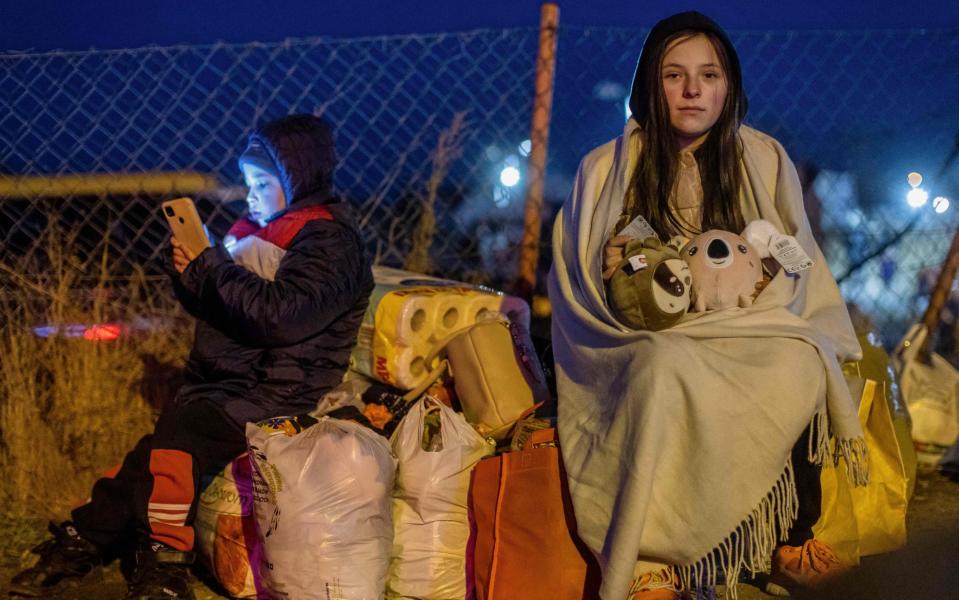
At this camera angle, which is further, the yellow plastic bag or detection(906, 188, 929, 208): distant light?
detection(906, 188, 929, 208): distant light

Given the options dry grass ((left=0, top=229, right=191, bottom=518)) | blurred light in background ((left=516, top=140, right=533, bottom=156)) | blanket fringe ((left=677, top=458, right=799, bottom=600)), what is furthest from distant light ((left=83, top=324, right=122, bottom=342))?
blanket fringe ((left=677, top=458, right=799, bottom=600))

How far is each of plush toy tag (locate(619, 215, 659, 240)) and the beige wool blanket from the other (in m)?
0.29

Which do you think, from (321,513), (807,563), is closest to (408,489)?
(321,513)

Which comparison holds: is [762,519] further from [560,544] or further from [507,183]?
[507,183]

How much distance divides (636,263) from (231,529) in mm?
1565

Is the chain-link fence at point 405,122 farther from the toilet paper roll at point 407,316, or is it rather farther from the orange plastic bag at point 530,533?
the orange plastic bag at point 530,533

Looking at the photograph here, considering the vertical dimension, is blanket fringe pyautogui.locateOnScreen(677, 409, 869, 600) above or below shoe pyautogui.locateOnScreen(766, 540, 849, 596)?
above

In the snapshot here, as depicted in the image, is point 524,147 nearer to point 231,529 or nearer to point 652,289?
point 652,289

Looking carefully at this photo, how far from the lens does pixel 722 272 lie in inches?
115

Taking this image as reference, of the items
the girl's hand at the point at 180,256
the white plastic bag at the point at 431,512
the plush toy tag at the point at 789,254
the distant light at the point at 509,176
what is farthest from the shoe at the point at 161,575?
the distant light at the point at 509,176

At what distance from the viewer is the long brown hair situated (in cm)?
321

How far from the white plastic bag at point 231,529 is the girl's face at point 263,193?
2.78 ft

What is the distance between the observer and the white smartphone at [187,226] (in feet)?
10.4

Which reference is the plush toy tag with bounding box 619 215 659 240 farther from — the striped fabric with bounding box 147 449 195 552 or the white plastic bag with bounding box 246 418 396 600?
the striped fabric with bounding box 147 449 195 552
